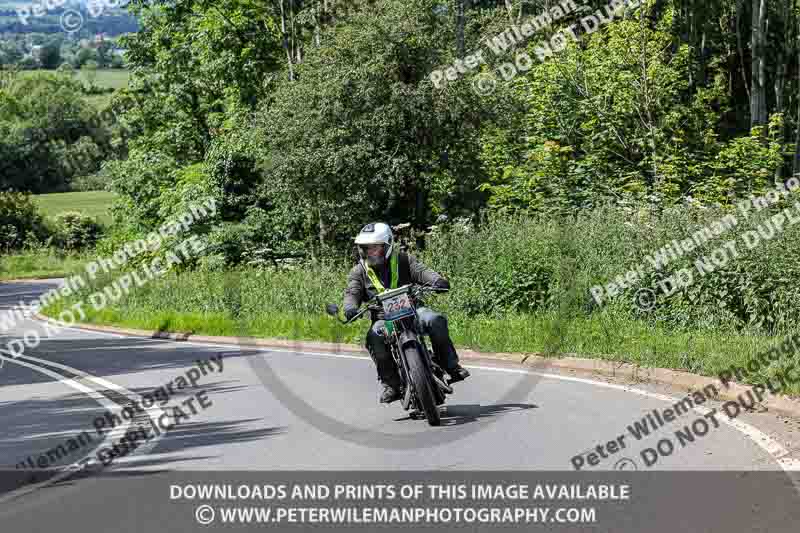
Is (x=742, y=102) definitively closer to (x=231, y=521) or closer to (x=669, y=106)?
(x=669, y=106)

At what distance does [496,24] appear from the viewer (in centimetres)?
3325

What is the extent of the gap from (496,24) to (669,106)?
587 centimetres

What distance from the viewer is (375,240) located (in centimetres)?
1072

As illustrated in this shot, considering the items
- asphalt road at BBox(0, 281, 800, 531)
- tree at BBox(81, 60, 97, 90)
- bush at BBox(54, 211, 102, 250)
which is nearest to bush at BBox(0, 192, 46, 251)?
bush at BBox(54, 211, 102, 250)

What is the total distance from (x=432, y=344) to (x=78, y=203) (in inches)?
3742

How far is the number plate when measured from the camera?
10.4 m

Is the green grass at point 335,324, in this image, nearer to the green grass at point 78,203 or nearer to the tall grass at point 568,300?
the tall grass at point 568,300

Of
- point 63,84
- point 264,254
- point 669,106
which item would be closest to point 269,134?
point 264,254

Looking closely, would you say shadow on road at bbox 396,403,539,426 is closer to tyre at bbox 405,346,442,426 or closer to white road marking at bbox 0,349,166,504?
tyre at bbox 405,346,442,426

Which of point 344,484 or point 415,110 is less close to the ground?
point 415,110

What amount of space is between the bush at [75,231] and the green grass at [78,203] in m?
2.37

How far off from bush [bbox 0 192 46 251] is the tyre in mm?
72394

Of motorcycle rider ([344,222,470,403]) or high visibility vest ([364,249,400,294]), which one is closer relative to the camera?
motorcycle rider ([344,222,470,403])

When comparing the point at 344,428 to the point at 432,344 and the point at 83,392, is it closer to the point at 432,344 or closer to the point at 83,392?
the point at 432,344
